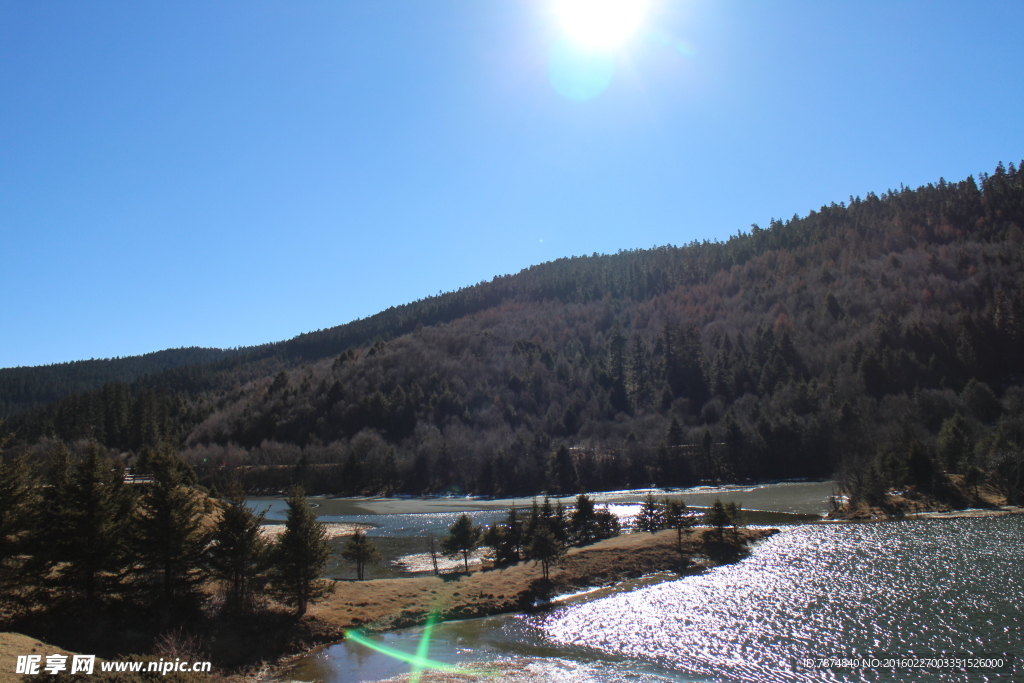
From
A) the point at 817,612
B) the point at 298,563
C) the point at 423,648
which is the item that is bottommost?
the point at 817,612

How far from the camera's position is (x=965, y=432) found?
93.0 meters

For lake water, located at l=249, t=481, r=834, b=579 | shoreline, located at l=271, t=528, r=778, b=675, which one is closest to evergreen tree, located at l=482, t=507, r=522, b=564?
shoreline, located at l=271, t=528, r=778, b=675

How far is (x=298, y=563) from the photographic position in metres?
37.7

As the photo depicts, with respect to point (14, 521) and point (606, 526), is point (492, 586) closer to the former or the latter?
point (606, 526)

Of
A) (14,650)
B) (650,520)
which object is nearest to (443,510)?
(650,520)

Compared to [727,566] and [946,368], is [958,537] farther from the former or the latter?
[946,368]

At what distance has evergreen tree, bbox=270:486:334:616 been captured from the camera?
1479 inches

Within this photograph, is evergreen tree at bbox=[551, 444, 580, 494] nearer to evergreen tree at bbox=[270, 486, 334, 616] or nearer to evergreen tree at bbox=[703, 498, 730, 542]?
evergreen tree at bbox=[703, 498, 730, 542]

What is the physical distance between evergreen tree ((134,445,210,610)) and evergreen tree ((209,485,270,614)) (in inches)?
37.8

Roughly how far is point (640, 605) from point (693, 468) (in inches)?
3550

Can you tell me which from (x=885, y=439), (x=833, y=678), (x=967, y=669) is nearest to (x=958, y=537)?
(x=967, y=669)

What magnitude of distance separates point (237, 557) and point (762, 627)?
33.4 metres

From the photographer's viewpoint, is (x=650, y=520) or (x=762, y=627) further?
(x=650, y=520)

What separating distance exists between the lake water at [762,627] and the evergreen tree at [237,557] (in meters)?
6.78
